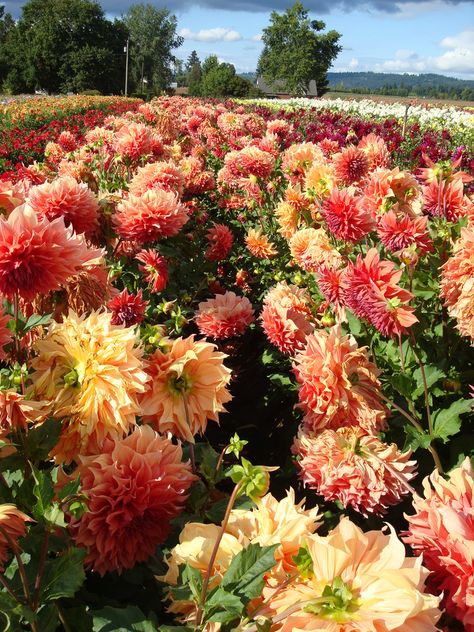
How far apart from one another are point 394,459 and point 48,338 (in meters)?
0.96

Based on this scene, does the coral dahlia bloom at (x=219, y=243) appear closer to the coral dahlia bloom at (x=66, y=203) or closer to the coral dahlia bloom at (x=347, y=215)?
the coral dahlia bloom at (x=347, y=215)

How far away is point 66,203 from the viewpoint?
6.45 ft

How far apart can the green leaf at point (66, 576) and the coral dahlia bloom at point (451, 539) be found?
60 cm

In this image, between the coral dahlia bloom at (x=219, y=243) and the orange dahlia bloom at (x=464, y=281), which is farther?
the coral dahlia bloom at (x=219, y=243)

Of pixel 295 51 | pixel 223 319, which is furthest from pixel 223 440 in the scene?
pixel 295 51

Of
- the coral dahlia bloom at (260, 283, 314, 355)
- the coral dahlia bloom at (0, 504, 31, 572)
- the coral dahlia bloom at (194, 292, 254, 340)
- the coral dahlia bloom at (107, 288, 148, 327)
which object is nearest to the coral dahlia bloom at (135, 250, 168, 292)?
the coral dahlia bloom at (194, 292, 254, 340)

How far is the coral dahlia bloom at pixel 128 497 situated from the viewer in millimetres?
1122

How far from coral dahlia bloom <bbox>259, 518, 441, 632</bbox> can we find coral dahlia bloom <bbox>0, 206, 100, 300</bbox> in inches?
32.1

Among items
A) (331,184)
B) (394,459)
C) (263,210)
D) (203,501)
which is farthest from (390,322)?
(263,210)

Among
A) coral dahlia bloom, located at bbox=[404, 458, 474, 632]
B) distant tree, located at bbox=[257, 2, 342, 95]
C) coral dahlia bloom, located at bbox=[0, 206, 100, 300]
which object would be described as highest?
distant tree, located at bbox=[257, 2, 342, 95]

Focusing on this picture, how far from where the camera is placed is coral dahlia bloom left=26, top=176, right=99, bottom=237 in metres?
1.92

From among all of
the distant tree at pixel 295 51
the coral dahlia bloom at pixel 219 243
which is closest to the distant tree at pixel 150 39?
the distant tree at pixel 295 51

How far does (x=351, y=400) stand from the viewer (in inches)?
66.0

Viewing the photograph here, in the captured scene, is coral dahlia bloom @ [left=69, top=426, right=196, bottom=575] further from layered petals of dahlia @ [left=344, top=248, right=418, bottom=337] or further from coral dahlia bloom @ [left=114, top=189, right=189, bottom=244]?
coral dahlia bloom @ [left=114, top=189, right=189, bottom=244]
